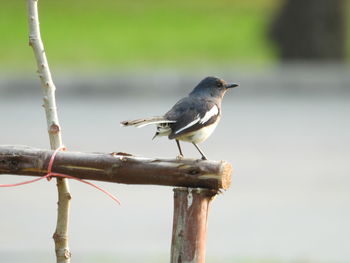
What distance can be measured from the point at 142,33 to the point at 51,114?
20444 millimetres

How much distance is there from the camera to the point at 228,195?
945cm

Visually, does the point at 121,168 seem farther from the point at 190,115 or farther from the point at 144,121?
the point at 190,115

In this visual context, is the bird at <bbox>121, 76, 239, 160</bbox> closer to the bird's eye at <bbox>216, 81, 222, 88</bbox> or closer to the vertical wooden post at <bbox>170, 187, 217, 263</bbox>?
the bird's eye at <bbox>216, 81, 222, 88</bbox>

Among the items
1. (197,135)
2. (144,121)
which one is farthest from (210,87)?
(144,121)

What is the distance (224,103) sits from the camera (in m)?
15.0

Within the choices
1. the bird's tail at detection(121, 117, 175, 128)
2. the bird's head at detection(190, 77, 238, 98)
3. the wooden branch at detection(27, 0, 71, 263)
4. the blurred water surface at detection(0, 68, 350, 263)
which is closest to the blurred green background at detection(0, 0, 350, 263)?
the blurred water surface at detection(0, 68, 350, 263)

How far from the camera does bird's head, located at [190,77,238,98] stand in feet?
16.7

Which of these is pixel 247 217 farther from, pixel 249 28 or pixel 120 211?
pixel 249 28

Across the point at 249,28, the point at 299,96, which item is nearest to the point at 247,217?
the point at 299,96

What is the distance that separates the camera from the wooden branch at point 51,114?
421cm

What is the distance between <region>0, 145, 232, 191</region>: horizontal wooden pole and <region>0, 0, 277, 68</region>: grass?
47.1 feet

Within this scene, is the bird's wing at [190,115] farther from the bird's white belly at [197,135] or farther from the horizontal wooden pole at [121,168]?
the horizontal wooden pole at [121,168]

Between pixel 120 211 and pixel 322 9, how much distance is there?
32.6 feet

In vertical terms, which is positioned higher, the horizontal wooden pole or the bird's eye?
the bird's eye
